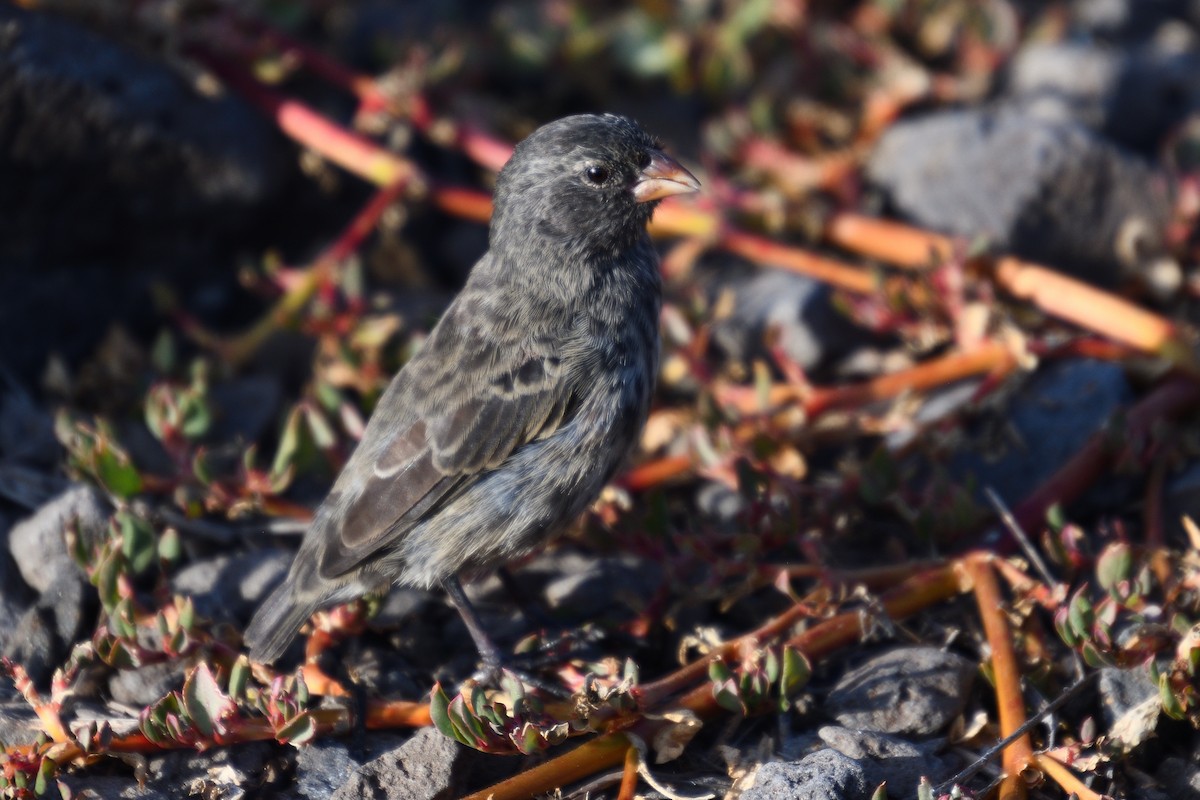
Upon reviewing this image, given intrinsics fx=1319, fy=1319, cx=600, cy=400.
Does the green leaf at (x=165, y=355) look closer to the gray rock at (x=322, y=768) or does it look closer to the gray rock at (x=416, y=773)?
the gray rock at (x=322, y=768)

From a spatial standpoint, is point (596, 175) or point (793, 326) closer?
point (596, 175)

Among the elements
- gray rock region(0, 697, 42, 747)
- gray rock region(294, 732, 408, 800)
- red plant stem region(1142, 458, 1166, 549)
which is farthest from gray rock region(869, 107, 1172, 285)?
gray rock region(0, 697, 42, 747)

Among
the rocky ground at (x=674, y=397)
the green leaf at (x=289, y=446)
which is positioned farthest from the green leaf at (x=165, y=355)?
the green leaf at (x=289, y=446)

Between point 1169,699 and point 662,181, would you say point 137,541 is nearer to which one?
point 662,181

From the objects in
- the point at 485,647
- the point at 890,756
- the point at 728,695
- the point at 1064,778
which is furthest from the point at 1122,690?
Answer: the point at 485,647

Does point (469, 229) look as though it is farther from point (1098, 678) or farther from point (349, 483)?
point (1098, 678)
